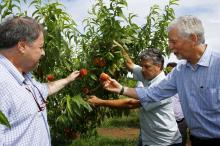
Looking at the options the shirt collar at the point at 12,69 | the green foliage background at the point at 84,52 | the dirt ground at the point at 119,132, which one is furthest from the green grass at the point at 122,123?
the shirt collar at the point at 12,69

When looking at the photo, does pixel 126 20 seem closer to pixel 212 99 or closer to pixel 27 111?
pixel 212 99

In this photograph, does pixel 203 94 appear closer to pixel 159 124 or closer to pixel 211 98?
pixel 211 98

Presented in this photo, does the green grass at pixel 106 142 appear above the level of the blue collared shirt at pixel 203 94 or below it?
below

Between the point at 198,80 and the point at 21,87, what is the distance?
1.58m

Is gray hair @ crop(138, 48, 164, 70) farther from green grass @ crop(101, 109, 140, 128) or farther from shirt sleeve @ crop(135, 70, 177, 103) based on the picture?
green grass @ crop(101, 109, 140, 128)

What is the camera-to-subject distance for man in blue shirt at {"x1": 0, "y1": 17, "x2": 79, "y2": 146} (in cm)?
283

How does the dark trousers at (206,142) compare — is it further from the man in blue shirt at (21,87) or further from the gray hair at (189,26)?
the man in blue shirt at (21,87)

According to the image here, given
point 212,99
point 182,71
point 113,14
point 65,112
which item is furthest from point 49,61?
point 212,99

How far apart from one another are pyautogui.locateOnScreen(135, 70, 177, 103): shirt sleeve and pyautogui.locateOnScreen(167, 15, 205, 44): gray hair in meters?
0.45

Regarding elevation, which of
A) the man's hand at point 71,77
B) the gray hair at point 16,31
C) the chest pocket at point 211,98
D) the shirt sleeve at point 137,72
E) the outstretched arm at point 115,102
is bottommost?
the outstretched arm at point 115,102

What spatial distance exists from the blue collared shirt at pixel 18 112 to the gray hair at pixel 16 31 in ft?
0.38

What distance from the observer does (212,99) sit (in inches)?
150

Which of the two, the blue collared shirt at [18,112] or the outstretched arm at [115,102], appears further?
the outstretched arm at [115,102]

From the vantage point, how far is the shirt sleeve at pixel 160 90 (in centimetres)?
429
